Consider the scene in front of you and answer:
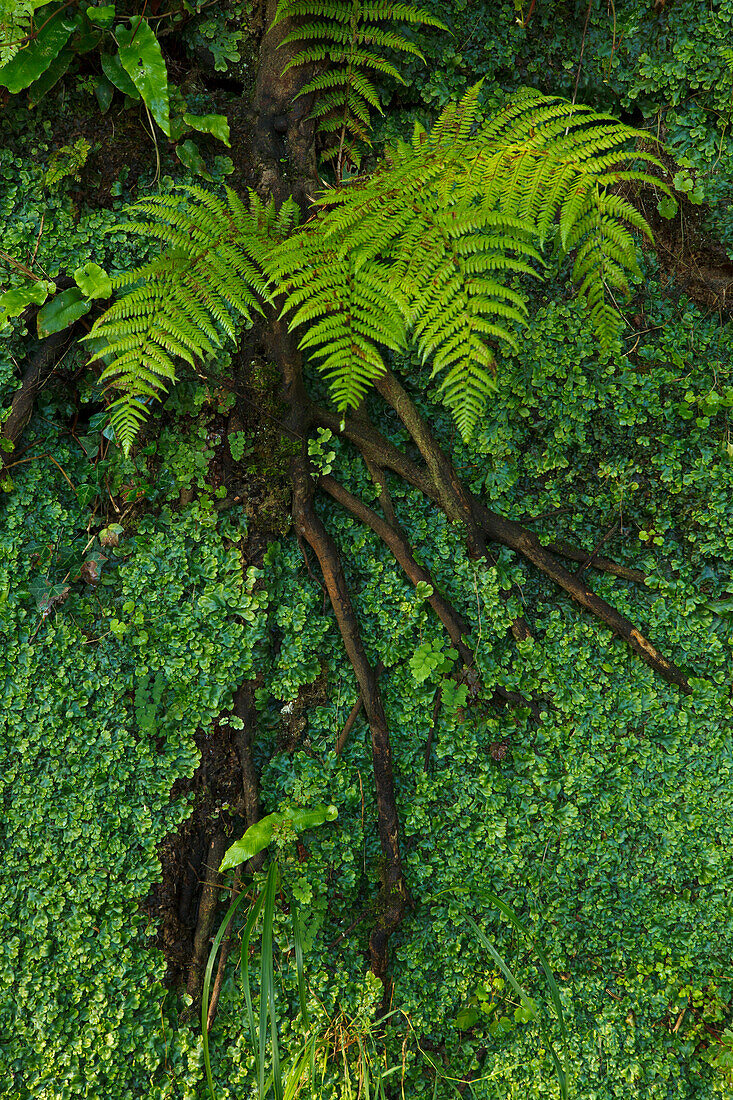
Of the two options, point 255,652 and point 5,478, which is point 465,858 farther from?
point 5,478

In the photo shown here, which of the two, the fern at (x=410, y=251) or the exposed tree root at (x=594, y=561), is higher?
the fern at (x=410, y=251)

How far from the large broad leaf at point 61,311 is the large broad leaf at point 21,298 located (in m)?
0.04

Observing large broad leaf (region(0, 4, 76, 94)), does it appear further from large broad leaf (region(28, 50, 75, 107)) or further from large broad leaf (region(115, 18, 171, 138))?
Answer: large broad leaf (region(115, 18, 171, 138))

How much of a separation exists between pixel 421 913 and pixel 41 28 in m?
4.14

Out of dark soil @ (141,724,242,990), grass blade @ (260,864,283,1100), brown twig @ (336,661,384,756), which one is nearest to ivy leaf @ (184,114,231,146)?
brown twig @ (336,661,384,756)

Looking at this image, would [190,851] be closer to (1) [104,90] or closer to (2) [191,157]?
(2) [191,157]

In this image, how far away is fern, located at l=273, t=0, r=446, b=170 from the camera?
118 inches

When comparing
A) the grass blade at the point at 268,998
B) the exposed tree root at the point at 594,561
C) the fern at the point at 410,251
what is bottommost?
the grass blade at the point at 268,998

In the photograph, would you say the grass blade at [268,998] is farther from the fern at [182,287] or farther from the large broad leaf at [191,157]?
the large broad leaf at [191,157]

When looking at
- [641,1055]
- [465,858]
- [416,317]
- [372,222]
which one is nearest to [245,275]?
[372,222]

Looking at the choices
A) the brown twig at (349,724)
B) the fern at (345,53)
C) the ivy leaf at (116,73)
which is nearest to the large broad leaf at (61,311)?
the ivy leaf at (116,73)

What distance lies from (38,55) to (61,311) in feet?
3.28

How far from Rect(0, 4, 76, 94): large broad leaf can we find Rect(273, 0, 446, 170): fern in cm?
88

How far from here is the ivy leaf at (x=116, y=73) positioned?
10.2 ft
